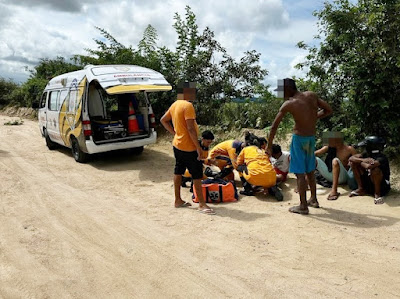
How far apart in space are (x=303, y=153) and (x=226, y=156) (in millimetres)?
1929

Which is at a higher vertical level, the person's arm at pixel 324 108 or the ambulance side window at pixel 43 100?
the ambulance side window at pixel 43 100

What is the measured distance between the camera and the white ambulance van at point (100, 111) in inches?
309

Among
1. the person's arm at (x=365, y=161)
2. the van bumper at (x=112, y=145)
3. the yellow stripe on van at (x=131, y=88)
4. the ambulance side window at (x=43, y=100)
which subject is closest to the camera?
the person's arm at (x=365, y=161)

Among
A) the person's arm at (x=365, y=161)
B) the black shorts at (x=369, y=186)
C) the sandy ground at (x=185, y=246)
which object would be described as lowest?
the sandy ground at (x=185, y=246)

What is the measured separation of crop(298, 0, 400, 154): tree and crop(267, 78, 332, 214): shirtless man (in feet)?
5.89

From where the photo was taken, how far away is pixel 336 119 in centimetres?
718

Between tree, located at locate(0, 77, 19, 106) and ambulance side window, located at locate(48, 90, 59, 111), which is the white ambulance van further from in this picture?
tree, located at locate(0, 77, 19, 106)

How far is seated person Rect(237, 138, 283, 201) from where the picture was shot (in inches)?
230

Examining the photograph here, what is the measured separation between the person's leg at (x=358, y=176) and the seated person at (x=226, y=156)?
1.95 meters

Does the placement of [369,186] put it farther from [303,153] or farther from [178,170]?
[178,170]

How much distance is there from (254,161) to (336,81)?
272 cm

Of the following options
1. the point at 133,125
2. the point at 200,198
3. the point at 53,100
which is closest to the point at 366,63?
the point at 200,198

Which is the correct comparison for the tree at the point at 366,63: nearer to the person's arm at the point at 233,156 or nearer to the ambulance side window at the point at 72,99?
the person's arm at the point at 233,156

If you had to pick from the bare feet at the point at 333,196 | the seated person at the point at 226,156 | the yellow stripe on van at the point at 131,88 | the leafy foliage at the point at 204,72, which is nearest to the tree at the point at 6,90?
the leafy foliage at the point at 204,72
